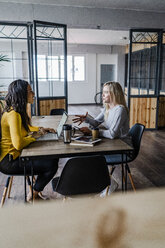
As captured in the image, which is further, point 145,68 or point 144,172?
point 145,68

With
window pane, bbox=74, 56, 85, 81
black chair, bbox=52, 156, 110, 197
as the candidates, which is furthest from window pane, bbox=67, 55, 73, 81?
black chair, bbox=52, 156, 110, 197

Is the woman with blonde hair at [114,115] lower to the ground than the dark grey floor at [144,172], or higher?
higher

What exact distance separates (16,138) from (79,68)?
9899mm

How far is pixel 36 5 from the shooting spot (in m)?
4.72

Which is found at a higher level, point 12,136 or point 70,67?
point 70,67

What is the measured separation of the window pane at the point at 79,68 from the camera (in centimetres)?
1127

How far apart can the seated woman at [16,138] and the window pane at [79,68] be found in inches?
371

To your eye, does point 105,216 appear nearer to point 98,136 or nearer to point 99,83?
point 98,136

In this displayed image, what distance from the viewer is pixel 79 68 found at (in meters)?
11.4

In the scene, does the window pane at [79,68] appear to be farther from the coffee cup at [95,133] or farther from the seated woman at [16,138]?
the coffee cup at [95,133]

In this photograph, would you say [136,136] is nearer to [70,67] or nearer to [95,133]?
[95,133]

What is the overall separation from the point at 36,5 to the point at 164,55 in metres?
3.96

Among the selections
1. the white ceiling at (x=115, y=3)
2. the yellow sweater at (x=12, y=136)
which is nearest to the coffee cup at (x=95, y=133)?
the yellow sweater at (x=12, y=136)

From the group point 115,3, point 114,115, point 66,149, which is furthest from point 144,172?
point 115,3
